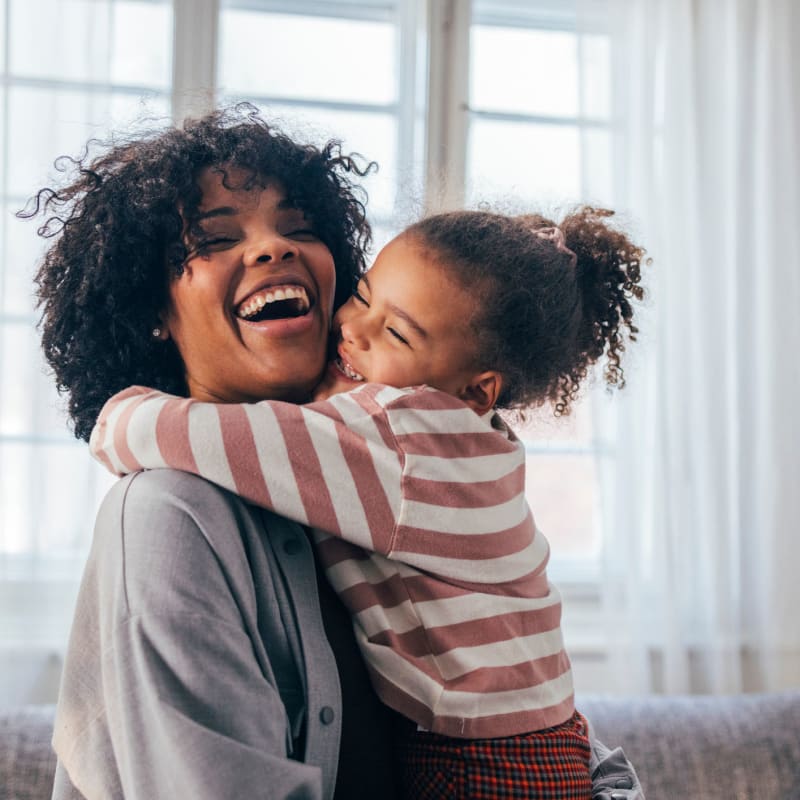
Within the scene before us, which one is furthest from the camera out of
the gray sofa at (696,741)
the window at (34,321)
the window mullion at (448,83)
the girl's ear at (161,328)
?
the window mullion at (448,83)

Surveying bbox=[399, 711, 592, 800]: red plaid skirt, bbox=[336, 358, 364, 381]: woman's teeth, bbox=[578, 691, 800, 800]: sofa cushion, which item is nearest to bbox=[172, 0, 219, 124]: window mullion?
bbox=[336, 358, 364, 381]: woman's teeth

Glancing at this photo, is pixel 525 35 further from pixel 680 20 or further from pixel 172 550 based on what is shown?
pixel 172 550

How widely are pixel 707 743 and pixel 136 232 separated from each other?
1550 millimetres

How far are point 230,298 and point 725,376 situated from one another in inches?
80.2

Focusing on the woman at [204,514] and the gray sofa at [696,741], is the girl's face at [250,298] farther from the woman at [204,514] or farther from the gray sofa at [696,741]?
the gray sofa at [696,741]

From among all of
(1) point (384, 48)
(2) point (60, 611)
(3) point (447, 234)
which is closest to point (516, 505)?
(3) point (447, 234)

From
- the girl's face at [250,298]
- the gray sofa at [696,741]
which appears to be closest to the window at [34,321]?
the gray sofa at [696,741]

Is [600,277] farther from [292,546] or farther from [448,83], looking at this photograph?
[448,83]

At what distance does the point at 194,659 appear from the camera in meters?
0.85

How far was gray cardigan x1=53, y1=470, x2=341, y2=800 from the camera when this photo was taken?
85 cm

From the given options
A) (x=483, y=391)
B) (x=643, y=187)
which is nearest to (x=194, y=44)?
A: (x=643, y=187)

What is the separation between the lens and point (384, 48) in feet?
9.54

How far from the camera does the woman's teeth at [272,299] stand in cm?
117

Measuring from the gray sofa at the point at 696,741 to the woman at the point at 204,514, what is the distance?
35.8 inches
